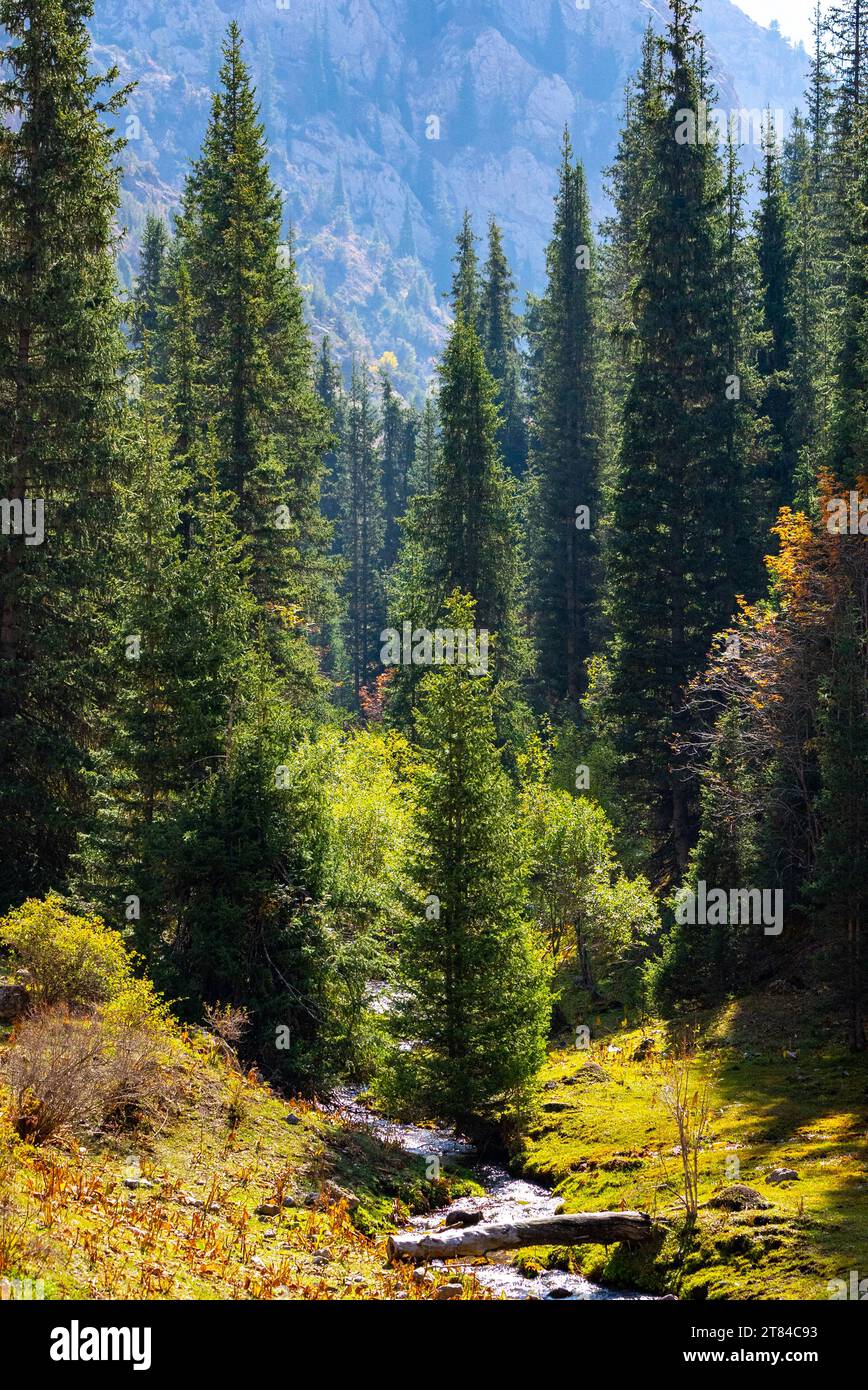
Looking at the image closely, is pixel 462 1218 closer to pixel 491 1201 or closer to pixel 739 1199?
pixel 491 1201

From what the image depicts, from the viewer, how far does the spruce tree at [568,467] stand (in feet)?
161

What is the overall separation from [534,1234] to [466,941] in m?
5.23

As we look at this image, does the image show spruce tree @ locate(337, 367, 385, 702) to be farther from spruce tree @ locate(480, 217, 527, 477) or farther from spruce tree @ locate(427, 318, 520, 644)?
spruce tree @ locate(427, 318, 520, 644)

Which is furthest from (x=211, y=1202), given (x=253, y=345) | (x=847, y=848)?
(x=253, y=345)

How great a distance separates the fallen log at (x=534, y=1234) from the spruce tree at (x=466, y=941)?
165 inches

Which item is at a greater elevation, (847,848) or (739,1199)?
(847,848)

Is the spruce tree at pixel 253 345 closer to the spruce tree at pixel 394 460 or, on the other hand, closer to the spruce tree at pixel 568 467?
the spruce tree at pixel 568 467

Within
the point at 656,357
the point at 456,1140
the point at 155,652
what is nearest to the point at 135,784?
the point at 155,652

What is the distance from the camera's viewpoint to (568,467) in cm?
5172

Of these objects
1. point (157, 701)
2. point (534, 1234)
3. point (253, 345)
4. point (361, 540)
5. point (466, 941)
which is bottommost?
point (534, 1234)

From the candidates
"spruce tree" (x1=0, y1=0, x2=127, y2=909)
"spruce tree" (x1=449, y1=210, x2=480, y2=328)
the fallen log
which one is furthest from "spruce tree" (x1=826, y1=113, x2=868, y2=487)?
"spruce tree" (x1=449, y1=210, x2=480, y2=328)

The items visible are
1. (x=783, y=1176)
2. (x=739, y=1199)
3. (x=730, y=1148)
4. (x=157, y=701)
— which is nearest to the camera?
(x=739, y=1199)

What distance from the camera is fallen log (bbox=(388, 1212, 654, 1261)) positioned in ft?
42.8
